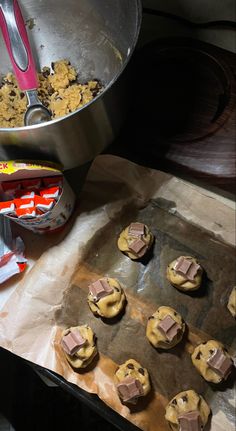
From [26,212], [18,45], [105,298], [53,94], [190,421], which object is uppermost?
[18,45]

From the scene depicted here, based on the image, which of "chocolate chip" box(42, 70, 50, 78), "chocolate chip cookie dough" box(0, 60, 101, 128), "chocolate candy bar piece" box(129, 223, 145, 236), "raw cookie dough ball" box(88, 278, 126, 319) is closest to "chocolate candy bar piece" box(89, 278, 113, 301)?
"raw cookie dough ball" box(88, 278, 126, 319)

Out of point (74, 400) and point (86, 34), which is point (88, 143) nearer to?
point (86, 34)

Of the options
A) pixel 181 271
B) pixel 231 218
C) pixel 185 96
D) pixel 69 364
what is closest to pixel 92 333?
pixel 69 364

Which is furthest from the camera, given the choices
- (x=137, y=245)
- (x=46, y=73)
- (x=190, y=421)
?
(x=46, y=73)

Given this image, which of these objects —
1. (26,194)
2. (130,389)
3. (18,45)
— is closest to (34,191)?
(26,194)

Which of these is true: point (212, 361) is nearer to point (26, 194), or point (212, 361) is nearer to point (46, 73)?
point (26, 194)

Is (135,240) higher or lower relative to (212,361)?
higher

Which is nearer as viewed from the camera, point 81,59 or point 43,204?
point 43,204

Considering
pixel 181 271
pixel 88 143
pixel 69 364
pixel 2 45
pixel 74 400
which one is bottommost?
pixel 74 400
